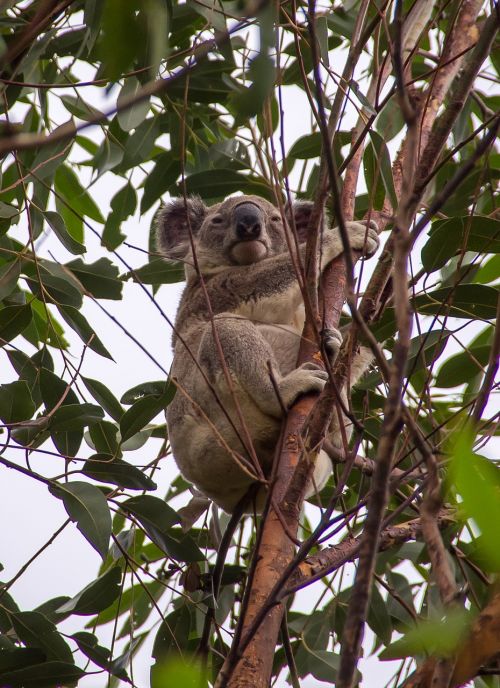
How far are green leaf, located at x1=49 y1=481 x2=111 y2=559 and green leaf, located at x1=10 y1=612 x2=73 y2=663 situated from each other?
1.42ft

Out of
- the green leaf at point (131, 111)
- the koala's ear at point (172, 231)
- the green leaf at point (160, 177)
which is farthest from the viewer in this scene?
the koala's ear at point (172, 231)

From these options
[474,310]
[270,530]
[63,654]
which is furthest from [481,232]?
[63,654]

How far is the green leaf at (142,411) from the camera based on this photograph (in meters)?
2.70

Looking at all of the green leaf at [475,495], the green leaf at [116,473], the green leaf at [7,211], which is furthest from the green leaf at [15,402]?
the green leaf at [475,495]

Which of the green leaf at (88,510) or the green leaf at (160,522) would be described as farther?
the green leaf at (160,522)

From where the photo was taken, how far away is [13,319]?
2.93m

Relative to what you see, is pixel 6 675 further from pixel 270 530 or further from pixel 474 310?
pixel 474 310

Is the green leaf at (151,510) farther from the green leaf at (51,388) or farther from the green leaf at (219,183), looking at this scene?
the green leaf at (219,183)

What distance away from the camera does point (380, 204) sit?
2934 millimetres

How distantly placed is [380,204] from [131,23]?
2171 mm

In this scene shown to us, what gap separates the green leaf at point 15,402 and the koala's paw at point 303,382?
0.89 meters

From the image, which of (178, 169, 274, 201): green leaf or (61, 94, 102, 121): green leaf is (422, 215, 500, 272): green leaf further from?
(61, 94, 102, 121): green leaf

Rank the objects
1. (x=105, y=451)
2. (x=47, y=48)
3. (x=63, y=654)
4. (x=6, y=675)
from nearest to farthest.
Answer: (x=6, y=675) → (x=63, y=654) → (x=105, y=451) → (x=47, y=48)

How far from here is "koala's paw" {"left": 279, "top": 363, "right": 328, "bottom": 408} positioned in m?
2.94
